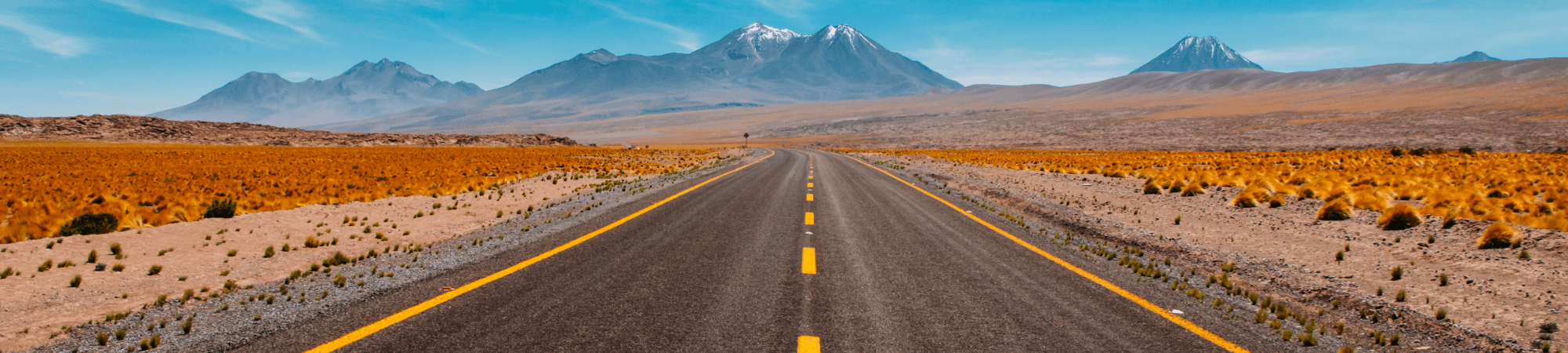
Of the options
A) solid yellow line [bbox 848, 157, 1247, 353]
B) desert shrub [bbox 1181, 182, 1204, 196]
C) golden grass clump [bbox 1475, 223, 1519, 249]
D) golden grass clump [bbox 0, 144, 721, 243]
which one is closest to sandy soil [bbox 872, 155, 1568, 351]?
golden grass clump [bbox 1475, 223, 1519, 249]

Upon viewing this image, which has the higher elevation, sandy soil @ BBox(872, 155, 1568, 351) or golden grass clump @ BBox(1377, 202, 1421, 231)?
golden grass clump @ BBox(1377, 202, 1421, 231)

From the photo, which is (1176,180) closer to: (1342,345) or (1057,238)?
(1057,238)

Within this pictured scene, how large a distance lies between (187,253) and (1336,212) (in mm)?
16678

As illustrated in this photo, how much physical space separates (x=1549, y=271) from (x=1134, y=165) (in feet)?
73.1

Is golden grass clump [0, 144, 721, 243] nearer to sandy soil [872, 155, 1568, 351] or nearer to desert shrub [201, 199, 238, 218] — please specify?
desert shrub [201, 199, 238, 218]

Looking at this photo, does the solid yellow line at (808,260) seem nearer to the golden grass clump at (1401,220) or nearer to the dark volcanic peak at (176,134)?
the golden grass clump at (1401,220)

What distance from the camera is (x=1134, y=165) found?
26297 millimetres

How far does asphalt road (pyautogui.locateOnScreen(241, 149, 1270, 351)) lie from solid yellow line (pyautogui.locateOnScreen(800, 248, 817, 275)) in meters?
0.04

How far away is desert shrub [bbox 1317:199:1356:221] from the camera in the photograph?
9.47m

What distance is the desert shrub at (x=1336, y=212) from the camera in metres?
9.47

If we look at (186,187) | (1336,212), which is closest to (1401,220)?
(1336,212)

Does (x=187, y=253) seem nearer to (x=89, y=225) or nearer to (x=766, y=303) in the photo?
(x=89, y=225)

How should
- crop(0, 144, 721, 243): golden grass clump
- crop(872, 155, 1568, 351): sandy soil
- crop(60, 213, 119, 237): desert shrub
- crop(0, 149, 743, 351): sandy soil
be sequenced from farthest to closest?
crop(0, 144, 721, 243): golden grass clump
crop(60, 213, 119, 237): desert shrub
crop(872, 155, 1568, 351): sandy soil
crop(0, 149, 743, 351): sandy soil

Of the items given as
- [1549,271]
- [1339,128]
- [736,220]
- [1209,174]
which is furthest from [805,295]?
[1339,128]
